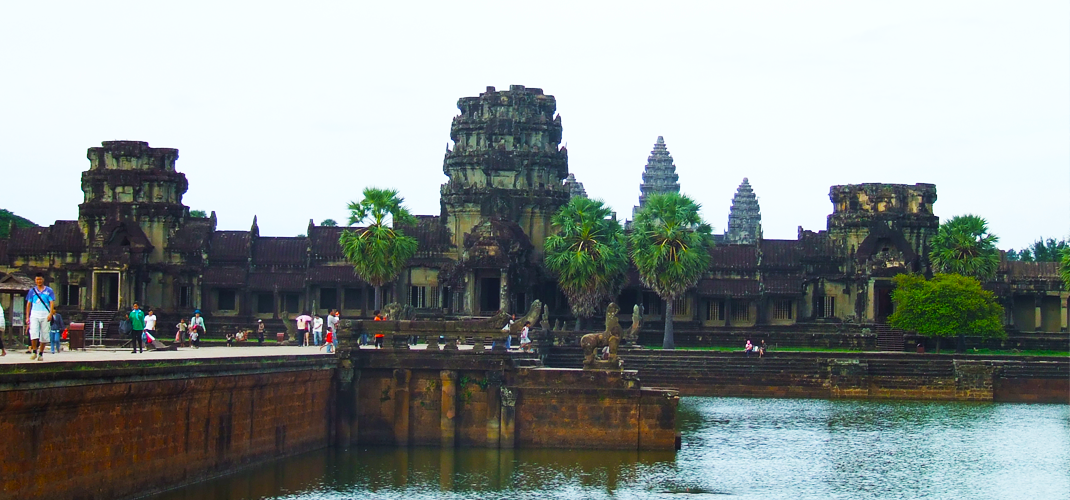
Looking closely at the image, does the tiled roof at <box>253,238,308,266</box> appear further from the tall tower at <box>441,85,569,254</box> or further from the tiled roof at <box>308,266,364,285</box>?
the tall tower at <box>441,85,569,254</box>

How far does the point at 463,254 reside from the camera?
79875mm

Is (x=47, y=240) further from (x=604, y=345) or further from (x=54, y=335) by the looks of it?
(x=54, y=335)

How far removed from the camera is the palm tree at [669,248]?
74625 millimetres


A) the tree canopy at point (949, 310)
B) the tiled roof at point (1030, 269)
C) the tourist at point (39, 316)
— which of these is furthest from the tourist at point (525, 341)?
the tiled roof at point (1030, 269)

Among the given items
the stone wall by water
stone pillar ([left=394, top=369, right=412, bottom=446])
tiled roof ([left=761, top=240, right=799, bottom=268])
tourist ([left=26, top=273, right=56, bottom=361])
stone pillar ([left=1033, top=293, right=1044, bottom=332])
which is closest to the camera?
the stone wall by water

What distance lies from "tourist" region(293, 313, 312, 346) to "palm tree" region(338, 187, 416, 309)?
21.9 metres

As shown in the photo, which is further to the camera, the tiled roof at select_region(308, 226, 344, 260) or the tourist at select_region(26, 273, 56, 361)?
the tiled roof at select_region(308, 226, 344, 260)

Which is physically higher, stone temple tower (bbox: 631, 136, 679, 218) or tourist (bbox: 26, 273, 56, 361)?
stone temple tower (bbox: 631, 136, 679, 218)

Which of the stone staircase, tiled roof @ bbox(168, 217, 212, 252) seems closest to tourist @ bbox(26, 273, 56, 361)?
the stone staircase

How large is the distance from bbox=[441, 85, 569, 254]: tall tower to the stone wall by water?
3950 centimetres

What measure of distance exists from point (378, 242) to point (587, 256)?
35.3ft

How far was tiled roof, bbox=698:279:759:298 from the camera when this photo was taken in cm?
8438

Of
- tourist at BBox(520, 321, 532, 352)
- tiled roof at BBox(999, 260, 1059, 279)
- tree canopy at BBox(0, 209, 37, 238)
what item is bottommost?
tourist at BBox(520, 321, 532, 352)

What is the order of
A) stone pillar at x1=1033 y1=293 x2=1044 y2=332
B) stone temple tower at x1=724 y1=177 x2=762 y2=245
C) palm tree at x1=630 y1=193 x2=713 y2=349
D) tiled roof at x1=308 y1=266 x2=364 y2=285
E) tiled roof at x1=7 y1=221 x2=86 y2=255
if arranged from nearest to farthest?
palm tree at x1=630 y1=193 x2=713 y2=349 → tiled roof at x1=308 y1=266 x2=364 y2=285 → tiled roof at x1=7 y1=221 x2=86 y2=255 → stone pillar at x1=1033 y1=293 x2=1044 y2=332 → stone temple tower at x1=724 y1=177 x2=762 y2=245
